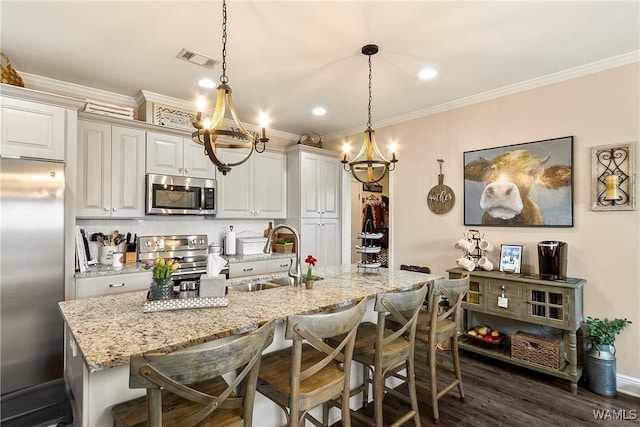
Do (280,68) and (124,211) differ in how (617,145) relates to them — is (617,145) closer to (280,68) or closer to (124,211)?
(280,68)

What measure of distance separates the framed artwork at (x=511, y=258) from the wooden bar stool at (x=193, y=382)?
287 centimetres

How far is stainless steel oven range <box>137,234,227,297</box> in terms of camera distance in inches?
142

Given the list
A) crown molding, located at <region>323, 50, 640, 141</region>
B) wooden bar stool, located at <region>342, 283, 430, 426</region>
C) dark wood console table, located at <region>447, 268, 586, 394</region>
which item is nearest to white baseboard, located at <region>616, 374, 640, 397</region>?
dark wood console table, located at <region>447, 268, 586, 394</region>

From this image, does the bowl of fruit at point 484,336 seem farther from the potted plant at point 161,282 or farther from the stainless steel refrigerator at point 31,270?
the stainless steel refrigerator at point 31,270

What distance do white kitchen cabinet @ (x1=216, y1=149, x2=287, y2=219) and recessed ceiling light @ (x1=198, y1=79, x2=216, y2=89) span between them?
810 millimetres

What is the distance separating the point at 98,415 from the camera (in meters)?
1.29

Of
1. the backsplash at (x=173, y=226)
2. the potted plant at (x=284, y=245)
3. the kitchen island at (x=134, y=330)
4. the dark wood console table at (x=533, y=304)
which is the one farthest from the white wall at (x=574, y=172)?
the backsplash at (x=173, y=226)

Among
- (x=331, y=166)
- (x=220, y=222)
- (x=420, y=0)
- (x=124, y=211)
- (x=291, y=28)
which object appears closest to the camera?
(x=420, y=0)

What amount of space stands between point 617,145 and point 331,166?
129 inches

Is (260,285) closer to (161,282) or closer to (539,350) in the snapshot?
(161,282)

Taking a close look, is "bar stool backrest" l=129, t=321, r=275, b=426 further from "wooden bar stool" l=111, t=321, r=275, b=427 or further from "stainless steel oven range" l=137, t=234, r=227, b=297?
"stainless steel oven range" l=137, t=234, r=227, b=297

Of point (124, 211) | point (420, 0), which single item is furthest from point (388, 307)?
point (124, 211)

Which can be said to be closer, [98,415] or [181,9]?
[98,415]

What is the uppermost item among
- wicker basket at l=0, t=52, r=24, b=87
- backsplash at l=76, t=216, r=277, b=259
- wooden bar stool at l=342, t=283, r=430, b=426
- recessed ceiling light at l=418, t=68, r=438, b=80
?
recessed ceiling light at l=418, t=68, r=438, b=80
